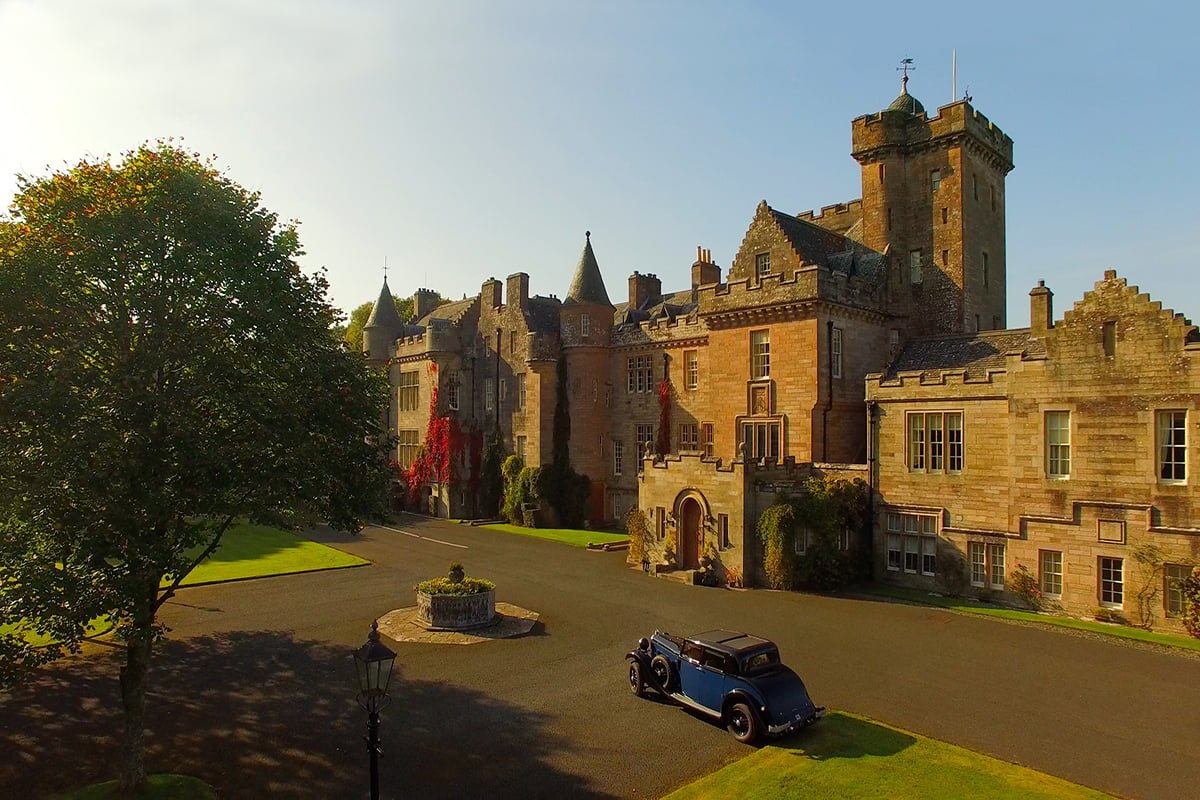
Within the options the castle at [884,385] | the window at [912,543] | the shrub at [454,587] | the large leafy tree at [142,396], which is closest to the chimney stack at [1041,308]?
the castle at [884,385]

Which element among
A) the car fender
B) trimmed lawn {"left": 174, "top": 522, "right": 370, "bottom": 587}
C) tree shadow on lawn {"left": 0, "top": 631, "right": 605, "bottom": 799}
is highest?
the car fender

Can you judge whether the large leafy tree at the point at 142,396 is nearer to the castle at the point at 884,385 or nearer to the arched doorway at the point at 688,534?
the castle at the point at 884,385

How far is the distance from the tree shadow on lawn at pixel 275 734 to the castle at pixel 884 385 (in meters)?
13.3

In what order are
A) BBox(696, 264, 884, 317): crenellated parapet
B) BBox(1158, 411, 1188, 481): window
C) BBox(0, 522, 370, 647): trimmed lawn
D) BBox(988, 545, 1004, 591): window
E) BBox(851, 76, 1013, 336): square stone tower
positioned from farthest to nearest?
BBox(851, 76, 1013, 336): square stone tower < BBox(696, 264, 884, 317): crenellated parapet < BBox(0, 522, 370, 647): trimmed lawn < BBox(988, 545, 1004, 591): window < BBox(1158, 411, 1188, 481): window

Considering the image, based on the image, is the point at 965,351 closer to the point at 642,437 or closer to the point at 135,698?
the point at 642,437

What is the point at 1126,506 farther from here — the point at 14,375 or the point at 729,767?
the point at 14,375

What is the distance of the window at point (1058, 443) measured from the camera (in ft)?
80.2

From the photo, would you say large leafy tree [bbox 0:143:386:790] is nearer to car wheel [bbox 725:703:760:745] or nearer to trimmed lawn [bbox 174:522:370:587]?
car wheel [bbox 725:703:760:745]

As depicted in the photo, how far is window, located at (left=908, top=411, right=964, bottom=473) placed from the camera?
2731 cm

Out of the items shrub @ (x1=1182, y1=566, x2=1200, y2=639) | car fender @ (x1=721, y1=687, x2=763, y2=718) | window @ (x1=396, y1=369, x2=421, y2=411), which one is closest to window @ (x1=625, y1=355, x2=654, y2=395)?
window @ (x1=396, y1=369, x2=421, y2=411)

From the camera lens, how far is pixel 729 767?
1333 cm

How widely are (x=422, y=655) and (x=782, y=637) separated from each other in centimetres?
1035

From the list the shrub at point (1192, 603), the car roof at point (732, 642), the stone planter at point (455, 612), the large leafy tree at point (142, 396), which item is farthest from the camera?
the stone planter at point (455, 612)

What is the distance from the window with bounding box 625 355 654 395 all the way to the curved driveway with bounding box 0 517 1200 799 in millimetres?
19659
